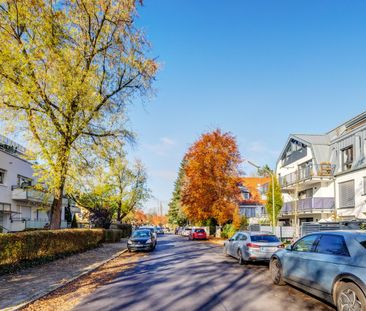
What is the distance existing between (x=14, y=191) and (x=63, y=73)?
699 inches

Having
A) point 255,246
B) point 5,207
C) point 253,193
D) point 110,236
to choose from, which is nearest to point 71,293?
point 255,246

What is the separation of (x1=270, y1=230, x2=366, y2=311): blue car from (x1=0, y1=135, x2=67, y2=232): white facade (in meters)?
22.3

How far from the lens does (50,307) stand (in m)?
7.72

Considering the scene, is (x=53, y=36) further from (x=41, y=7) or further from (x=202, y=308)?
(x=202, y=308)

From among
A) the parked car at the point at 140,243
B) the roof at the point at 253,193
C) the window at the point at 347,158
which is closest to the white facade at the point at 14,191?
Answer: the parked car at the point at 140,243

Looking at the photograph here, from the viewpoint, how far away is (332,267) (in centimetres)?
734

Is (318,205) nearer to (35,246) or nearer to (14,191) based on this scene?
(35,246)

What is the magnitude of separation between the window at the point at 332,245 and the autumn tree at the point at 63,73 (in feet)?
40.2

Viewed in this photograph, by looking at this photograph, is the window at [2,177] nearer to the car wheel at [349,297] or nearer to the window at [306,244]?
the window at [306,244]

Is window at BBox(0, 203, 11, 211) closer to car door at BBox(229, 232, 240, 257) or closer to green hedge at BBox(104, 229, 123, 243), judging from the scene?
green hedge at BBox(104, 229, 123, 243)

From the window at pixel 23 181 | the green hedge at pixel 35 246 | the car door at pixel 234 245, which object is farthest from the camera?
the window at pixel 23 181

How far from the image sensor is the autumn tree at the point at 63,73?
627 inches

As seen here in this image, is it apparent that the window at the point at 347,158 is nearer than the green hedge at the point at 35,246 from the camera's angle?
No

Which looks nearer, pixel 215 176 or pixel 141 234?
pixel 141 234
